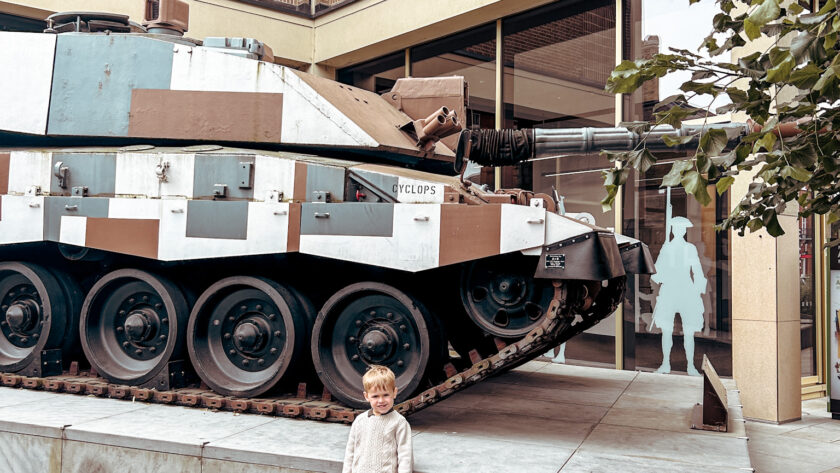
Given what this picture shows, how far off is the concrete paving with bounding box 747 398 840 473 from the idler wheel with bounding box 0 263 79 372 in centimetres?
590

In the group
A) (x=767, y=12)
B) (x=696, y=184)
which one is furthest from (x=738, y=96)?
(x=767, y=12)

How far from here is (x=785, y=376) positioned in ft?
26.2

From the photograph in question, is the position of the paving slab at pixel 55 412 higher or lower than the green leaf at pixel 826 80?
lower

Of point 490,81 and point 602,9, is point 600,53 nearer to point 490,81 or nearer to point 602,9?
point 602,9

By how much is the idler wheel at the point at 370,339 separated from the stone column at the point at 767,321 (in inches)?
161

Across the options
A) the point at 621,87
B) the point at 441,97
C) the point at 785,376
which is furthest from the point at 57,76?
the point at 785,376

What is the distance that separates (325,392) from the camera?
6016 mm

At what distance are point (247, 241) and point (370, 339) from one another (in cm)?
120

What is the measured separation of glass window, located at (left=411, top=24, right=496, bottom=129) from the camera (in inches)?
450

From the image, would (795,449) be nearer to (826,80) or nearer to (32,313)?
(826,80)

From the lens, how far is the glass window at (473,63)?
11.4m

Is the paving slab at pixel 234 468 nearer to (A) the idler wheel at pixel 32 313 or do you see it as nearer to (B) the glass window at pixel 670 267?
(A) the idler wheel at pixel 32 313

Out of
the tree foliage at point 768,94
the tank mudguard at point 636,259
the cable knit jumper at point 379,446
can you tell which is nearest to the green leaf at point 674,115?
the tree foliage at point 768,94

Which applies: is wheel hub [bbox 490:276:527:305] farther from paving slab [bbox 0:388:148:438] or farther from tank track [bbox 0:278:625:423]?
paving slab [bbox 0:388:148:438]
